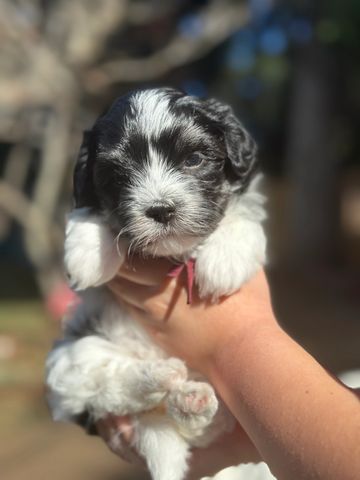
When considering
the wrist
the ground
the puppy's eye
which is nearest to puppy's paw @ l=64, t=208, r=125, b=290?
the puppy's eye

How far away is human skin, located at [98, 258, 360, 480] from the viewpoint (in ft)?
5.82

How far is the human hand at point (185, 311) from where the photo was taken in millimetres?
2260

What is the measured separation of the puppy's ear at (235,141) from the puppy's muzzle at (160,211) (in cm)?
38

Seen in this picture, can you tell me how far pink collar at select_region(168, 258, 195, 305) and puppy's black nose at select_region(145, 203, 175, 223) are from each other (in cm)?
23

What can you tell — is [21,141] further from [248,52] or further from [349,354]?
[248,52]

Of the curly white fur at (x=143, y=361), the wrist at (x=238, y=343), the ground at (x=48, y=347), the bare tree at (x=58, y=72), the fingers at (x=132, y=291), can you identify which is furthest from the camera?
the bare tree at (x=58, y=72)

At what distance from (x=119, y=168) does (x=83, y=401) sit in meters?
0.82

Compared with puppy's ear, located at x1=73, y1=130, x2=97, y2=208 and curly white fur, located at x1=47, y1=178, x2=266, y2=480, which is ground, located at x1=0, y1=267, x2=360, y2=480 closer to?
curly white fur, located at x1=47, y1=178, x2=266, y2=480

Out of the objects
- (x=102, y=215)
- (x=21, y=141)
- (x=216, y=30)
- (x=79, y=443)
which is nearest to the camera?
(x=102, y=215)

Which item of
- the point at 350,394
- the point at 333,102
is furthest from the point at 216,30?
the point at 350,394

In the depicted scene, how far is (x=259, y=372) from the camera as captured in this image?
6.61ft

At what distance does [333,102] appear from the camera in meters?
10.7

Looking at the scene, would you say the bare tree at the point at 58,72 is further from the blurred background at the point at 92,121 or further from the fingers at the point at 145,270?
the fingers at the point at 145,270

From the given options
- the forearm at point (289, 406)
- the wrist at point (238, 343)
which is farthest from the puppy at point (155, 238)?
the forearm at point (289, 406)
